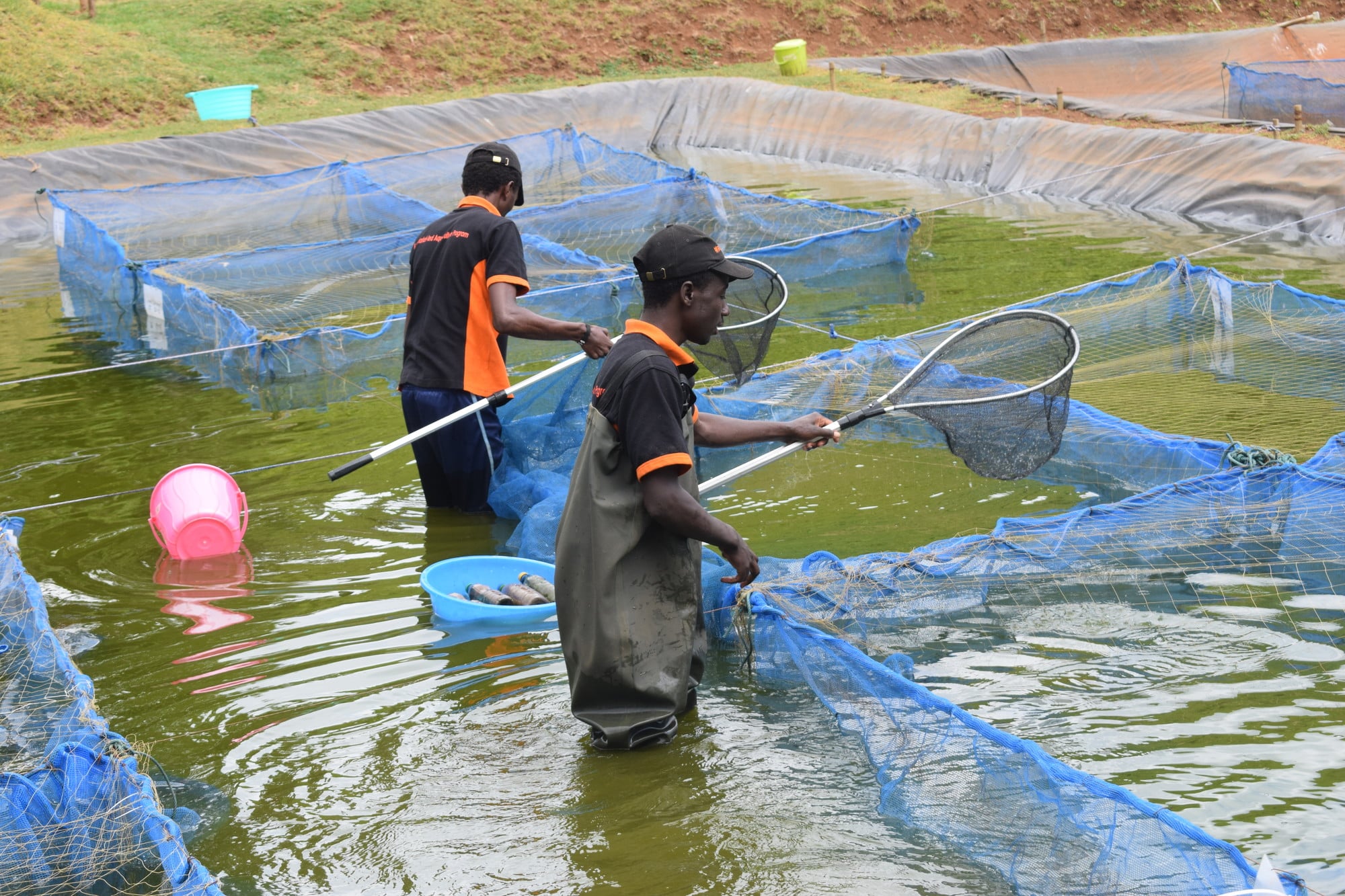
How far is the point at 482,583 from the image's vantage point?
5.01 metres

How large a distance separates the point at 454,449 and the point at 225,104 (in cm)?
1479

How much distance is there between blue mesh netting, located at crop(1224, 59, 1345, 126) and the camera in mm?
15039

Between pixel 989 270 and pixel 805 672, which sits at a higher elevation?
pixel 989 270

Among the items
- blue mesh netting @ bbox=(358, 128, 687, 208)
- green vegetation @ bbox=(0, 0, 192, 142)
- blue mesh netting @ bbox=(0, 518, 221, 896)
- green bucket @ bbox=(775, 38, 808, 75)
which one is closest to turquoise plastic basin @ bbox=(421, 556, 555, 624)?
blue mesh netting @ bbox=(0, 518, 221, 896)

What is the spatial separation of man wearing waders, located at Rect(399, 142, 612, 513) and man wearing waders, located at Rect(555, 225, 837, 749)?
181 centimetres

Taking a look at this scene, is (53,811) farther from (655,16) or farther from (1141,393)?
(655,16)

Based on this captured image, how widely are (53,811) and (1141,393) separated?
5772 mm

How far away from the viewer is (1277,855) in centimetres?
309

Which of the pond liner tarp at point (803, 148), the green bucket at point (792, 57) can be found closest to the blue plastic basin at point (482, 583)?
the pond liner tarp at point (803, 148)

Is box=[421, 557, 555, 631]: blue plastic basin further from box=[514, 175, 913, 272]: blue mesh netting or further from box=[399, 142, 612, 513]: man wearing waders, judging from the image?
box=[514, 175, 913, 272]: blue mesh netting

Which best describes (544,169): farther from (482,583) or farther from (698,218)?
(482,583)

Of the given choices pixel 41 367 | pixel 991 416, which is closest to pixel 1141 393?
pixel 991 416

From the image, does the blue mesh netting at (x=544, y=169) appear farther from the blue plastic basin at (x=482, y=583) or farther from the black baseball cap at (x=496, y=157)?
the blue plastic basin at (x=482, y=583)

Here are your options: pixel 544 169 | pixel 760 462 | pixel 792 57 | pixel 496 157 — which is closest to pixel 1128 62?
pixel 792 57
